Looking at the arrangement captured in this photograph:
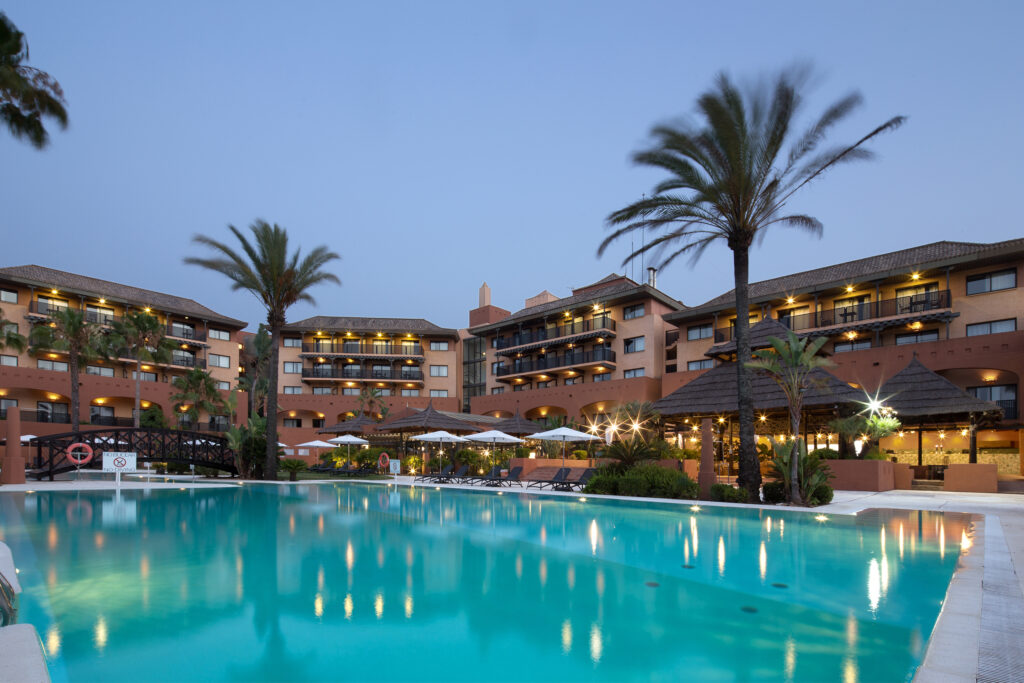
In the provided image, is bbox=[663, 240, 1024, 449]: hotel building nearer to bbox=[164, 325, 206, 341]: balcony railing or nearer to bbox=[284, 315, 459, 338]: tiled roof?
bbox=[284, 315, 459, 338]: tiled roof

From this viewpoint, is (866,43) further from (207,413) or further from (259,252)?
(207,413)

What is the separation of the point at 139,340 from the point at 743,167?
38946mm

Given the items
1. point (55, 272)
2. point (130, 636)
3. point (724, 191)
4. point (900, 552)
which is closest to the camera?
point (130, 636)

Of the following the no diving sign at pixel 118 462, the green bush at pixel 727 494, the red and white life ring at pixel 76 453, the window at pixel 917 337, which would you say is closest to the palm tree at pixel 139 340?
the red and white life ring at pixel 76 453

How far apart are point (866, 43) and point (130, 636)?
34273 mm

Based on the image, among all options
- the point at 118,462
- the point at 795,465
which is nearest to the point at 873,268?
the point at 795,465

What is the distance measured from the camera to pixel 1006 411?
89.1ft

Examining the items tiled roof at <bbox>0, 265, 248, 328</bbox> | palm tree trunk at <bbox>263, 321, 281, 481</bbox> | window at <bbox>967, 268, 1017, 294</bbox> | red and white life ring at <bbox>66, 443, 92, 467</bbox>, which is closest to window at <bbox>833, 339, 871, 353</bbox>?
window at <bbox>967, 268, 1017, 294</bbox>

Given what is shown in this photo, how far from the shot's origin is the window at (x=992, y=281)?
2855 cm

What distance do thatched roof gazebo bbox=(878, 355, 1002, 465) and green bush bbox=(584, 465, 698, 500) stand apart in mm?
9957

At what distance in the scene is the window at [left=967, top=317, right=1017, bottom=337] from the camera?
92.5 feet

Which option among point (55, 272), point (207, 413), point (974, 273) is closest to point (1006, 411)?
point (974, 273)

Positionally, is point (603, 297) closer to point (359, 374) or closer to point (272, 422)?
point (272, 422)

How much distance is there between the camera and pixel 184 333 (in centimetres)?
5119
